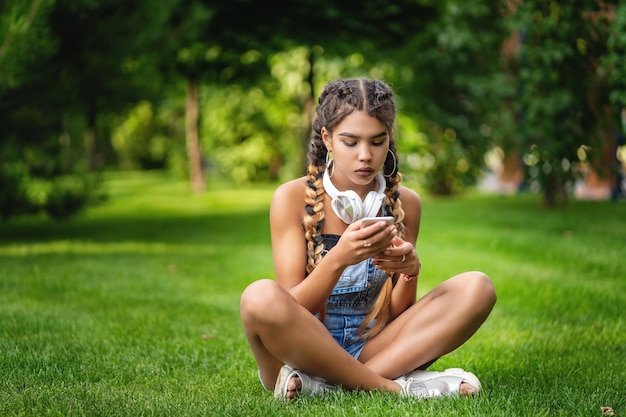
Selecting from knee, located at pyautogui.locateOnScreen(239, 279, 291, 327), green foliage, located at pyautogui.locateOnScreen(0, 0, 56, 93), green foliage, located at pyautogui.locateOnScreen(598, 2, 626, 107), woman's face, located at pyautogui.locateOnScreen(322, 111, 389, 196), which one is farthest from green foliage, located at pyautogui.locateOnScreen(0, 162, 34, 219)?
knee, located at pyautogui.locateOnScreen(239, 279, 291, 327)

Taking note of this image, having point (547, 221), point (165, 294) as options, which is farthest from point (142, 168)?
point (165, 294)

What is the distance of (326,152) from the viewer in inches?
138

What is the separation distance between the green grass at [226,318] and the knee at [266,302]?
0.35m

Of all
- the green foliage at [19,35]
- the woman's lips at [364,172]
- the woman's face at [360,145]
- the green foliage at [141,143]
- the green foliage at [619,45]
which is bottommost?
the green foliage at [141,143]

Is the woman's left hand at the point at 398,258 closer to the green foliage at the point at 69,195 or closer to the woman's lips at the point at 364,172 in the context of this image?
the woman's lips at the point at 364,172

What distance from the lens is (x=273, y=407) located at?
311 cm

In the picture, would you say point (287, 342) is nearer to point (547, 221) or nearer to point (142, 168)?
point (547, 221)

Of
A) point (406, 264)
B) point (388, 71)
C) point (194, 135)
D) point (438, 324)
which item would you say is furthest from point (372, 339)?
point (194, 135)

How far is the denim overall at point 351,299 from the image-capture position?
334 centimetres

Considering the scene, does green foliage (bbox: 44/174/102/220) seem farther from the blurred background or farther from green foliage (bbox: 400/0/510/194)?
green foliage (bbox: 400/0/510/194)

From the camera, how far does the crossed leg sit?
301 centimetres

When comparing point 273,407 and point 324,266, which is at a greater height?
point 324,266

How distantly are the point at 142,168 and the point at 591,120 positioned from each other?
28825mm

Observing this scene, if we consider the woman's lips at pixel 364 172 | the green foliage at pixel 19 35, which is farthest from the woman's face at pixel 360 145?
the green foliage at pixel 19 35
